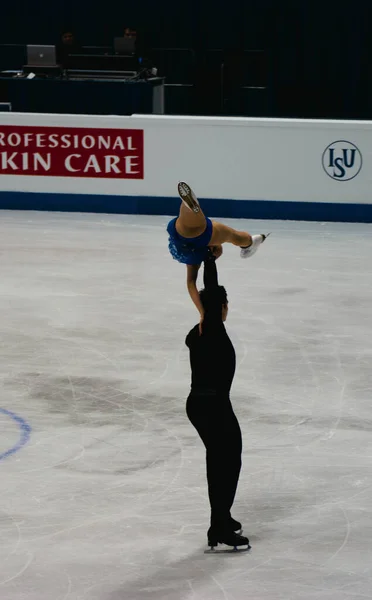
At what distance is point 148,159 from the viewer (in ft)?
55.0

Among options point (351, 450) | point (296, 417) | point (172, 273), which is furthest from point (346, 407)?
point (172, 273)

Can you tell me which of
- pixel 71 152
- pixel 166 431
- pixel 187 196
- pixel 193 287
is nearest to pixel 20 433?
pixel 166 431

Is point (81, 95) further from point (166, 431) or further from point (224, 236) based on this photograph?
point (224, 236)

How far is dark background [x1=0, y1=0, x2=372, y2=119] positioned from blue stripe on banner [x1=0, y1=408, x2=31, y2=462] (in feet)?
57.5

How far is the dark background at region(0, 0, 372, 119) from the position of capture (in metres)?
25.4

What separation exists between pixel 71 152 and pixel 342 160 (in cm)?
371

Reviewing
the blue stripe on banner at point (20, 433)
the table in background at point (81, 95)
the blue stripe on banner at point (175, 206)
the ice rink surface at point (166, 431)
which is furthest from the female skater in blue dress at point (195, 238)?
the table in background at point (81, 95)

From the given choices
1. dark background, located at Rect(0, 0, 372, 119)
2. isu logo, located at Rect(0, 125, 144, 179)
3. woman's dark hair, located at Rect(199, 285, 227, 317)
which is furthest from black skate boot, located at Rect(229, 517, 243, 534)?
dark background, located at Rect(0, 0, 372, 119)

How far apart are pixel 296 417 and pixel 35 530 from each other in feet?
8.34

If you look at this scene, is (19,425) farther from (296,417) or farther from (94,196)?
(94,196)

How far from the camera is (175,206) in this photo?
1684cm

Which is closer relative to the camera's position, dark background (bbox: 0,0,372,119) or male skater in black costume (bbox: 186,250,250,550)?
male skater in black costume (bbox: 186,250,250,550)

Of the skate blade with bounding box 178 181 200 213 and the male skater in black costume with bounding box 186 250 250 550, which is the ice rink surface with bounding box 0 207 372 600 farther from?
the skate blade with bounding box 178 181 200 213

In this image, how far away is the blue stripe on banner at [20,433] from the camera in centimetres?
731
